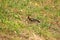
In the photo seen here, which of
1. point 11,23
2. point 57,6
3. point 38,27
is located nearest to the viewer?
point 11,23

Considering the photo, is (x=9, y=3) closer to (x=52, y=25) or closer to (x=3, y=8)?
(x=3, y=8)

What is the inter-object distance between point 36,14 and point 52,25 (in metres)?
0.75

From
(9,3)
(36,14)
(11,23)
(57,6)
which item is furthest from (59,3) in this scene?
(11,23)

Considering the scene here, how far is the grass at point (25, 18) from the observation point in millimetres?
8734

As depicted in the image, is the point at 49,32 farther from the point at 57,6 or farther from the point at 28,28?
the point at 57,6

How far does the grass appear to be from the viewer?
344 inches

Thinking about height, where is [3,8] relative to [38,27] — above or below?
above

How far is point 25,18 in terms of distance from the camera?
1016cm

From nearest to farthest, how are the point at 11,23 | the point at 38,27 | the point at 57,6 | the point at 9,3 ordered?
the point at 11,23 < the point at 38,27 < the point at 9,3 < the point at 57,6

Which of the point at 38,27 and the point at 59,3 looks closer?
the point at 38,27

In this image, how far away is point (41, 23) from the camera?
10.3 metres

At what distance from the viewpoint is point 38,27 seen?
9805 millimetres

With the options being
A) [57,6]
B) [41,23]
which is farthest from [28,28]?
[57,6]

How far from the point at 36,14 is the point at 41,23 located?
26.1 inches
